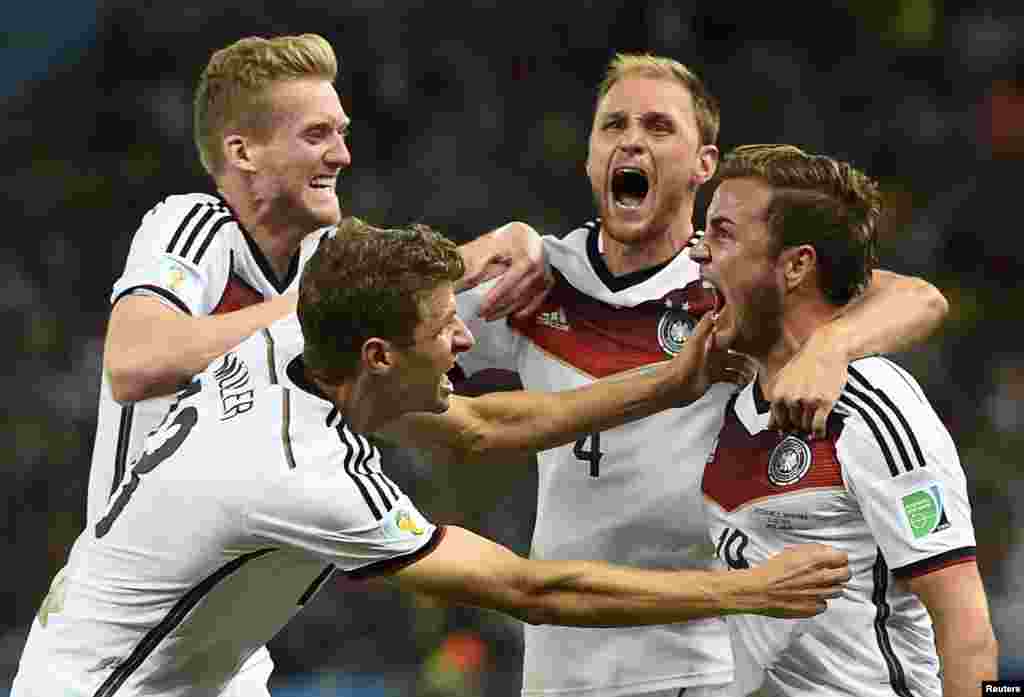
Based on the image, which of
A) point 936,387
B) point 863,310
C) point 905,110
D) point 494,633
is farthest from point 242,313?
point 905,110

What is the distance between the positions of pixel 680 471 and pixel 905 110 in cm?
626

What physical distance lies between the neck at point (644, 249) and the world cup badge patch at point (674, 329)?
6.7 inches

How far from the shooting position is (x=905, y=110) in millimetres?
10055

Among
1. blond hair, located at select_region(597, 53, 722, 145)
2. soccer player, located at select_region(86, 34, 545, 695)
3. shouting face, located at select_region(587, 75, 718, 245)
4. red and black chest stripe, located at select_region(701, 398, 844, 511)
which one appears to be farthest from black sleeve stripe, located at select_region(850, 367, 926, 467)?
blond hair, located at select_region(597, 53, 722, 145)

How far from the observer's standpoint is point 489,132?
1005cm

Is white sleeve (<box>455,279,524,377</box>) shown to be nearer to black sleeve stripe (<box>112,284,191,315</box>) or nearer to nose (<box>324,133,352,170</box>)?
nose (<box>324,133,352,170</box>)

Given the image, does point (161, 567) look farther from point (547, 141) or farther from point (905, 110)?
point (905, 110)

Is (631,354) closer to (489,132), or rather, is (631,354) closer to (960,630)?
Answer: (960,630)

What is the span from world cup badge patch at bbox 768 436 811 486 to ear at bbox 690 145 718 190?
111 centimetres

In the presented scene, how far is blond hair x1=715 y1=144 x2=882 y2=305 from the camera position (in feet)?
13.0

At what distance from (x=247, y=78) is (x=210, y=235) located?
0.51 meters

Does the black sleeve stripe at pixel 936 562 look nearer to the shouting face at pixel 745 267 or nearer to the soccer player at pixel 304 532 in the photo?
the soccer player at pixel 304 532

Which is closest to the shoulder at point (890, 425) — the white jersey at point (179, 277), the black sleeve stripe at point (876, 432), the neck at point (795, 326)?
the black sleeve stripe at point (876, 432)

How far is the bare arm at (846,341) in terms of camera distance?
3.62 meters
